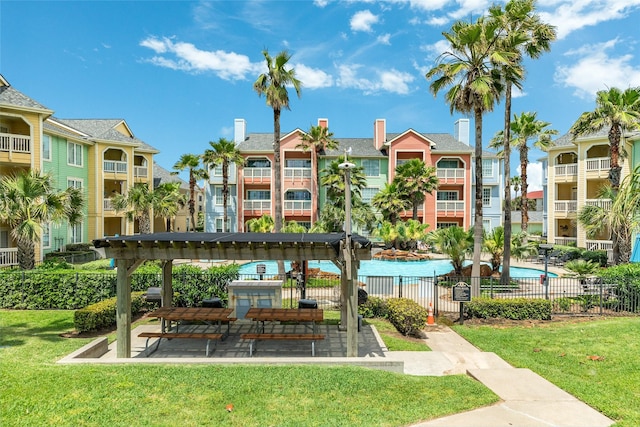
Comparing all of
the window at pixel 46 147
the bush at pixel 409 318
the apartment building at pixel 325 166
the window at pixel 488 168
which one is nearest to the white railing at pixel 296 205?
the apartment building at pixel 325 166

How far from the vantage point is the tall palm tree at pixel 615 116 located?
21297 millimetres

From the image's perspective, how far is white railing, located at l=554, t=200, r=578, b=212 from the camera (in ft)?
104

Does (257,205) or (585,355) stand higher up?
(257,205)

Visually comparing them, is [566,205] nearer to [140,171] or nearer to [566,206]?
[566,206]

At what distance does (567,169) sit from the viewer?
105ft

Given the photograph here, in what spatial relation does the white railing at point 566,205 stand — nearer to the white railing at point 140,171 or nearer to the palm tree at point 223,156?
the palm tree at point 223,156

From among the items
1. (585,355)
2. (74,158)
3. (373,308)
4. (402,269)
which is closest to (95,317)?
(373,308)

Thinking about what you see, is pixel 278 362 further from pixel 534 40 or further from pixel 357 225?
pixel 357 225

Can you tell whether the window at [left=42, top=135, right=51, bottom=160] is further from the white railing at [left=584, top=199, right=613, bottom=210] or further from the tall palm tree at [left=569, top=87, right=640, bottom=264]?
the white railing at [left=584, top=199, right=613, bottom=210]

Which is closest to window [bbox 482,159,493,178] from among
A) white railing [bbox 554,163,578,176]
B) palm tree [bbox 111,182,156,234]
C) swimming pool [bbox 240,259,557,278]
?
white railing [bbox 554,163,578,176]

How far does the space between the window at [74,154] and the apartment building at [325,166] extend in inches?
488

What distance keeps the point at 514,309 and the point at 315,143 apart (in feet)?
88.9

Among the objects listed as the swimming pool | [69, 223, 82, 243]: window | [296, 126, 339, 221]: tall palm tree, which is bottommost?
the swimming pool

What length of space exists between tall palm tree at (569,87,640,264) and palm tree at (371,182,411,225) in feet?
52.8
